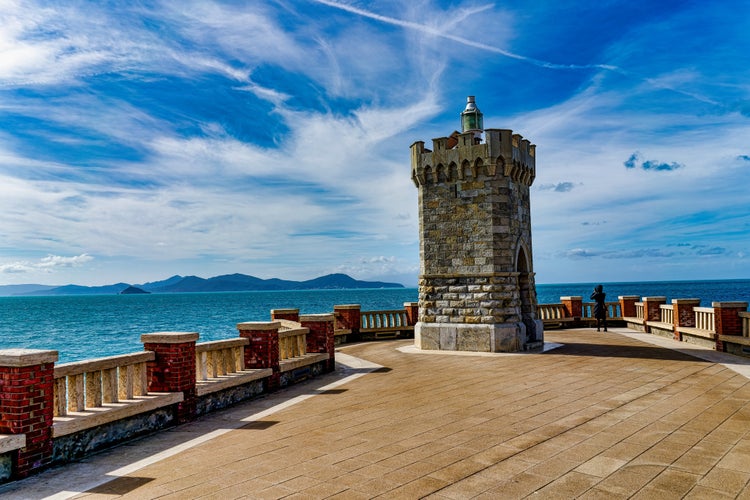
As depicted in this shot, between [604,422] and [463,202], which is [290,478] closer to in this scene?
[604,422]

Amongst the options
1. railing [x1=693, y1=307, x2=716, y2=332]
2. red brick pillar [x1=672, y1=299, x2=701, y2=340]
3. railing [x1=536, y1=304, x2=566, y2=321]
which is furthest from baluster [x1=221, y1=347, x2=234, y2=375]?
railing [x1=536, y1=304, x2=566, y2=321]

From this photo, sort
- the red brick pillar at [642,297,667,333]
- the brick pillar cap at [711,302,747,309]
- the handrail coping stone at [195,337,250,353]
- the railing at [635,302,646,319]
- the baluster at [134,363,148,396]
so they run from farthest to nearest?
1. the railing at [635,302,646,319]
2. the red brick pillar at [642,297,667,333]
3. the brick pillar cap at [711,302,747,309]
4. the handrail coping stone at [195,337,250,353]
5. the baluster at [134,363,148,396]

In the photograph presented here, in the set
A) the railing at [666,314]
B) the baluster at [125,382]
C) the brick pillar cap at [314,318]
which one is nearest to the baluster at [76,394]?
the baluster at [125,382]

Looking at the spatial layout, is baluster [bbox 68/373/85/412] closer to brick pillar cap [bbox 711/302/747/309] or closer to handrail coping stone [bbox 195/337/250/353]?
handrail coping stone [bbox 195/337/250/353]

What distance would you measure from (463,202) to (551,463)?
11525 millimetres

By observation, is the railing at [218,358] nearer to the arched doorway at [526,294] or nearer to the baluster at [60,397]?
the baluster at [60,397]

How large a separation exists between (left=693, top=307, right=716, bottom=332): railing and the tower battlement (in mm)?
6863

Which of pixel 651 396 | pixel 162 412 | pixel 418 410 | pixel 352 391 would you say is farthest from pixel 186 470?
pixel 651 396

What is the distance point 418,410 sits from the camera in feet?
28.1

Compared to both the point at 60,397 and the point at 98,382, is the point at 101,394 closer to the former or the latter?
the point at 98,382

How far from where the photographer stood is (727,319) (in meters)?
15.2

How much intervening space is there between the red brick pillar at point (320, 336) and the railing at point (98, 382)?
5054 millimetres

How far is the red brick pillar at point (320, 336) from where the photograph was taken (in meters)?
13.0

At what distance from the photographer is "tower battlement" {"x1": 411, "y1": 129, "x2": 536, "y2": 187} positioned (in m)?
16.3
